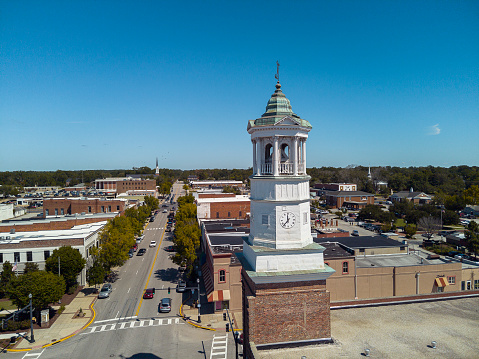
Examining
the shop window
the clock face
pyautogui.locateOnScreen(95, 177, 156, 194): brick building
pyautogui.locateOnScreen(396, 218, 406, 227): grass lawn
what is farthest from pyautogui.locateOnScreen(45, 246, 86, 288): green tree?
pyautogui.locateOnScreen(95, 177, 156, 194): brick building

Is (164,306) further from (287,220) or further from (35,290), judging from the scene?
(287,220)

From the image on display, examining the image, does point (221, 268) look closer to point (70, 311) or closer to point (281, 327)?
point (70, 311)

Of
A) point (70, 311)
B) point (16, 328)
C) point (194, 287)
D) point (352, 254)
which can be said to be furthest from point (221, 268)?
point (16, 328)

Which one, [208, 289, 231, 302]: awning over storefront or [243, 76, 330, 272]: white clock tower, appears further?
[208, 289, 231, 302]: awning over storefront

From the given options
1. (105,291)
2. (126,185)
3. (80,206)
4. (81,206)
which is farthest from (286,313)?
(126,185)

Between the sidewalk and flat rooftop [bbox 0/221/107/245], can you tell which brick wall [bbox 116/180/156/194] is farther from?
the sidewalk
